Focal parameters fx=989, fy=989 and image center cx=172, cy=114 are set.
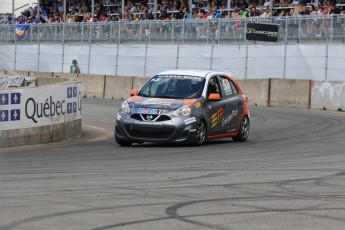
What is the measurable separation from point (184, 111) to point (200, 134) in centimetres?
62

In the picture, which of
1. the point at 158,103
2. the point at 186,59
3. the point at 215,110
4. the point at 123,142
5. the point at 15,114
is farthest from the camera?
the point at 186,59

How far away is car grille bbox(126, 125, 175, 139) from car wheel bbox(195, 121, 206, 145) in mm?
583

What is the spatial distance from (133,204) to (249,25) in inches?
1058

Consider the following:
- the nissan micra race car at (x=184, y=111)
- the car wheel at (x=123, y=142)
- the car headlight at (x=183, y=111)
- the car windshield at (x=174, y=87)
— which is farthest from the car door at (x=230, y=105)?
the car wheel at (x=123, y=142)

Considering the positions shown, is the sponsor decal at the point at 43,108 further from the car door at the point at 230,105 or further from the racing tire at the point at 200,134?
the car door at the point at 230,105

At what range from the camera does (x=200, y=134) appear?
1819 cm

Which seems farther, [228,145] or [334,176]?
[228,145]

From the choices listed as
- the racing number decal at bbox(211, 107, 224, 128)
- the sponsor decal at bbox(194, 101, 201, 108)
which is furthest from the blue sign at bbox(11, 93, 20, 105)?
the racing number decal at bbox(211, 107, 224, 128)

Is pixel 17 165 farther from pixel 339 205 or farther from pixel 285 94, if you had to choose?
pixel 285 94

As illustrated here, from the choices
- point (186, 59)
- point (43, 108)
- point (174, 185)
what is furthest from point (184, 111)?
point (186, 59)

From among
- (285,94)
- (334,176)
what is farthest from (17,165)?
(285,94)

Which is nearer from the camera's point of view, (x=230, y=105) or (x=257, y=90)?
(x=230, y=105)

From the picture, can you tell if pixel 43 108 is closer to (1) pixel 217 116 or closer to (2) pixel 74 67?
(1) pixel 217 116

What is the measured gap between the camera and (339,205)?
9695 millimetres
